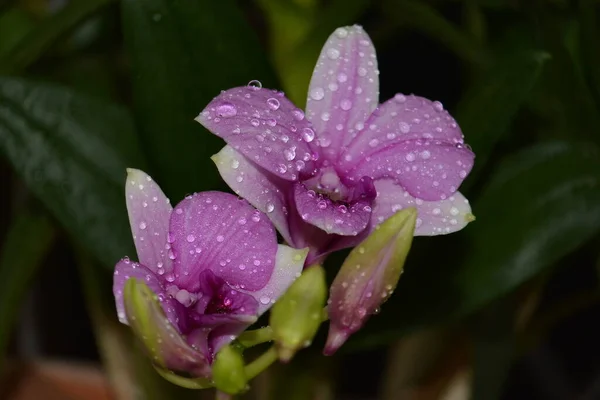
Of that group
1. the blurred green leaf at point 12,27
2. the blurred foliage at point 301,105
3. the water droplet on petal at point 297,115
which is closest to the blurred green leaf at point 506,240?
the blurred foliage at point 301,105

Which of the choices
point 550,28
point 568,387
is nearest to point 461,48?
point 550,28

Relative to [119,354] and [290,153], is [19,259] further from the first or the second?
[290,153]

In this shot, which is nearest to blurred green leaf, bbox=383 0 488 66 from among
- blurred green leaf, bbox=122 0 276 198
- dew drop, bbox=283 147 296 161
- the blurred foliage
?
the blurred foliage

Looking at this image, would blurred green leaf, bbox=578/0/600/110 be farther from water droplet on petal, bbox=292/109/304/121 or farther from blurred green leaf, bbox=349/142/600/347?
water droplet on petal, bbox=292/109/304/121

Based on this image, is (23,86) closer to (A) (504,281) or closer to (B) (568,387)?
(A) (504,281)

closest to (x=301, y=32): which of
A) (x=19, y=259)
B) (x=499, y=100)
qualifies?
(x=499, y=100)

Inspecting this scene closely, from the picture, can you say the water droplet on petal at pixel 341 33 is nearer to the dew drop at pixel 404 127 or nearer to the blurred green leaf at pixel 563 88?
the dew drop at pixel 404 127

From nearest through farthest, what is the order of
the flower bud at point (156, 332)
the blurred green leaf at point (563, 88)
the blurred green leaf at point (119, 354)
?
the flower bud at point (156, 332)
the blurred green leaf at point (563, 88)
the blurred green leaf at point (119, 354)
